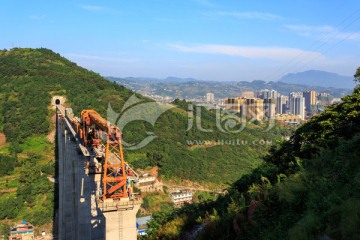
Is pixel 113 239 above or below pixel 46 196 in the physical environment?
above

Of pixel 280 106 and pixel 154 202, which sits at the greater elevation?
pixel 280 106

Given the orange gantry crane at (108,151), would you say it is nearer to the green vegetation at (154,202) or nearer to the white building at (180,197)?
the green vegetation at (154,202)

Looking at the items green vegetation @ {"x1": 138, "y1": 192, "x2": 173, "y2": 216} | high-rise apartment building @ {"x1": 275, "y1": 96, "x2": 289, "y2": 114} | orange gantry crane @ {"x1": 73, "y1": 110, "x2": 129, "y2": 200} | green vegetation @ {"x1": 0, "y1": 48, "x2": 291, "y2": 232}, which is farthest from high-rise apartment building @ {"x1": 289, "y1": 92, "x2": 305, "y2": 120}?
orange gantry crane @ {"x1": 73, "y1": 110, "x2": 129, "y2": 200}

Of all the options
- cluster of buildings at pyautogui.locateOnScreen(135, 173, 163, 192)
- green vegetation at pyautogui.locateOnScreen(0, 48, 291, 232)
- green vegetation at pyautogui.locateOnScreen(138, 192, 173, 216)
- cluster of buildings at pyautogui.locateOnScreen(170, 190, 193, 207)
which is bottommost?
green vegetation at pyautogui.locateOnScreen(138, 192, 173, 216)

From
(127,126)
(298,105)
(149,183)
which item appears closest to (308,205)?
(149,183)

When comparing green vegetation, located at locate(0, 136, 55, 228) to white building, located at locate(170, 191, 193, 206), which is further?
white building, located at locate(170, 191, 193, 206)

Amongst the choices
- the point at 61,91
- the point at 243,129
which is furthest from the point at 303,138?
the point at 243,129

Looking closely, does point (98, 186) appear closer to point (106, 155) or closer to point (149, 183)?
point (106, 155)

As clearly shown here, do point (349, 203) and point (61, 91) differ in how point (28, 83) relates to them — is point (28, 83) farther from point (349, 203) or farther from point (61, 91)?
point (349, 203)

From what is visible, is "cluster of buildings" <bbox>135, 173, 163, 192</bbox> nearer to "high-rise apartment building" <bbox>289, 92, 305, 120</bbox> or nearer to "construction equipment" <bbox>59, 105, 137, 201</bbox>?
"construction equipment" <bbox>59, 105, 137, 201</bbox>
